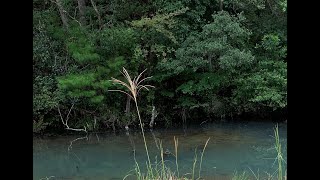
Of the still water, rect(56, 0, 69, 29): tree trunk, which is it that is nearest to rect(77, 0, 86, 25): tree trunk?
rect(56, 0, 69, 29): tree trunk

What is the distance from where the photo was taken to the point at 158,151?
11.1 metres

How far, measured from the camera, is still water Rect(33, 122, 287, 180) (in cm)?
933

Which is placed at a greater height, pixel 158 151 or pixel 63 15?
pixel 63 15

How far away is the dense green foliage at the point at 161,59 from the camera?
1280 cm

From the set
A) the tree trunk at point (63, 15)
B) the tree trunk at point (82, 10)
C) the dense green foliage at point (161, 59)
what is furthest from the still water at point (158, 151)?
the tree trunk at point (82, 10)

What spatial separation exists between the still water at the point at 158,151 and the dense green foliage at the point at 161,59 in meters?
0.84

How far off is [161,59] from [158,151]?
3537 millimetres

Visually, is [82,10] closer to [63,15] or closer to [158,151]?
[63,15]

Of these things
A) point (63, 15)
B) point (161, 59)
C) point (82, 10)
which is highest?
point (82, 10)

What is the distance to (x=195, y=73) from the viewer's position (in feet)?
45.4

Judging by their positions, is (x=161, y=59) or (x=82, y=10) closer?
(x=161, y=59)

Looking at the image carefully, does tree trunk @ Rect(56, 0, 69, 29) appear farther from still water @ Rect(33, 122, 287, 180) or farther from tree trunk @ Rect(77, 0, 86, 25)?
still water @ Rect(33, 122, 287, 180)

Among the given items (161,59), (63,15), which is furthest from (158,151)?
(63,15)
